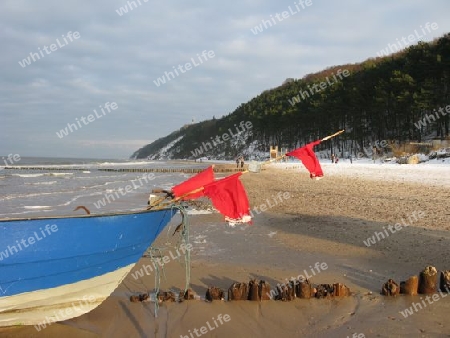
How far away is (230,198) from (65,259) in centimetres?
239

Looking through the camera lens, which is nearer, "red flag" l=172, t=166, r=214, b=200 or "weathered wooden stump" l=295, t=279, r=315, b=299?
"red flag" l=172, t=166, r=214, b=200

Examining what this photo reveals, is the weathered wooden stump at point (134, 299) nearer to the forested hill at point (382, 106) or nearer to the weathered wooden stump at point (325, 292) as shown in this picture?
the weathered wooden stump at point (325, 292)

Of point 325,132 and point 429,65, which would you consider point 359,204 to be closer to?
point 429,65

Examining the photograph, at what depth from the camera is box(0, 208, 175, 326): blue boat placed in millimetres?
4605

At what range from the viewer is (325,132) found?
59156mm

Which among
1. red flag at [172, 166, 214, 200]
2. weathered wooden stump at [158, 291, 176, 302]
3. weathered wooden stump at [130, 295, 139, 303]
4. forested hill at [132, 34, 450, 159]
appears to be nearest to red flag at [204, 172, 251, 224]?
red flag at [172, 166, 214, 200]

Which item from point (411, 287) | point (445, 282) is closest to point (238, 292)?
point (411, 287)

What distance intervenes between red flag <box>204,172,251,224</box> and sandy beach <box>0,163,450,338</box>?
1.61 metres

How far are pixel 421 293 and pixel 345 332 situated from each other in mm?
1925

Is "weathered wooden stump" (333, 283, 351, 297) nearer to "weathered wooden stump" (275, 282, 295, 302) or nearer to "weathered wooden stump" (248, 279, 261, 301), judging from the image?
"weathered wooden stump" (275, 282, 295, 302)

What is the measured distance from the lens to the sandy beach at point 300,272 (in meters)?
4.99

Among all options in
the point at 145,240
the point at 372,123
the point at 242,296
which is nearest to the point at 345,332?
the point at 242,296

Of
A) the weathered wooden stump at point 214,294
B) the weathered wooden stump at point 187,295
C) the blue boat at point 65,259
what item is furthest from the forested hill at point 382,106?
the blue boat at point 65,259

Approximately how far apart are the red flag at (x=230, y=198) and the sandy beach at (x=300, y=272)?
1608mm
